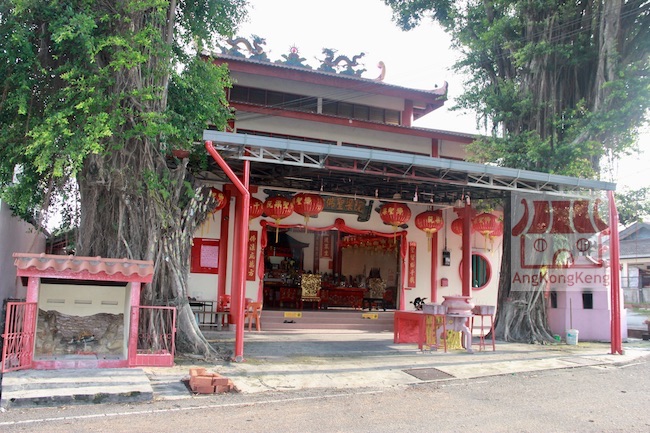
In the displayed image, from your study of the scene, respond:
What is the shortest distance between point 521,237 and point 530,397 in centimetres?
638

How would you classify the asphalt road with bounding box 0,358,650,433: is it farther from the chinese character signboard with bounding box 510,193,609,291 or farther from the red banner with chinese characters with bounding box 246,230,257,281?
the red banner with chinese characters with bounding box 246,230,257,281

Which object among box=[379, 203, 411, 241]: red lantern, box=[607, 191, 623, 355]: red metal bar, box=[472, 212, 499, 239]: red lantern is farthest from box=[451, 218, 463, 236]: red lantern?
box=[607, 191, 623, 355]: red metal bar

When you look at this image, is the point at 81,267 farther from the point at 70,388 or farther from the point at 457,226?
the point at 457,226

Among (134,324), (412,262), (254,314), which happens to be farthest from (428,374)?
(412,262)

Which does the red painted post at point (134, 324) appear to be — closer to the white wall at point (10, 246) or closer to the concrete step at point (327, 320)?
the white wall at point (10, 246)

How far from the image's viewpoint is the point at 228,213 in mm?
12492

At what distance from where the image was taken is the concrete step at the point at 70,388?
537 cm

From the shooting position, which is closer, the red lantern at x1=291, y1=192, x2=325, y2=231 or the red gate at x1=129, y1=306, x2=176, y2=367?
the red gate at x1=129, y1=306, x2=176, y2=367

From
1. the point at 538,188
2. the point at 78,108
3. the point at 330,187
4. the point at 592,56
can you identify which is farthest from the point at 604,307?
the point at 78,108

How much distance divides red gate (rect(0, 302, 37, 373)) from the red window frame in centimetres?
560

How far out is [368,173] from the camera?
9461 mm

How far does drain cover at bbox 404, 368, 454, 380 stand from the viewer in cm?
767

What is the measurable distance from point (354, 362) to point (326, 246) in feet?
28.1

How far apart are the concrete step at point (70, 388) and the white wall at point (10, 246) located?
10.8 ft
